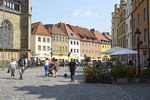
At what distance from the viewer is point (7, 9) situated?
117 ft

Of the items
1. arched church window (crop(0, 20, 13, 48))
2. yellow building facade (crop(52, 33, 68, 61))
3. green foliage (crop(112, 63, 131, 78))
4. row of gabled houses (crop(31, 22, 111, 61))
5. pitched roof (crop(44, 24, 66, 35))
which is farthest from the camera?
yellow building facade (crop(52, 33, 68, 61))

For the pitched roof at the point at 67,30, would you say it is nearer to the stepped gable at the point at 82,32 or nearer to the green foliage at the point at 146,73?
the stepped gable at the point at 82,32

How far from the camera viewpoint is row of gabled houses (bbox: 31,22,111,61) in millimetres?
64062

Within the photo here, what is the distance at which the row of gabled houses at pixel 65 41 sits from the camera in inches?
2522

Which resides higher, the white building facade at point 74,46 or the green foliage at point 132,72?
the white building facade at point 74,46

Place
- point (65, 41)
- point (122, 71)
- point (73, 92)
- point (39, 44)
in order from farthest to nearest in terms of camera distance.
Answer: point (65, 41) → point (39, 44) → point (122, 71) → point (73, 92)

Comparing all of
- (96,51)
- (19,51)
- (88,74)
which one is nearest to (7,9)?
(19,51)

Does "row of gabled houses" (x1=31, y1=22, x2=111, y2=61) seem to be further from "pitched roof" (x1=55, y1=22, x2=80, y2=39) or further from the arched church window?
the arched church window

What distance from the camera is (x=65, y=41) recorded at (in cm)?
7381

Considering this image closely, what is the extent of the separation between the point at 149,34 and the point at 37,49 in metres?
43.6

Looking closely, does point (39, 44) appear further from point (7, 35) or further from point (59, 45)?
point (7, 35)

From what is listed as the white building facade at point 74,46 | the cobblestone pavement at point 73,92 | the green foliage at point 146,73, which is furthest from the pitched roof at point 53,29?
the cobblestone pavement at point 73,92

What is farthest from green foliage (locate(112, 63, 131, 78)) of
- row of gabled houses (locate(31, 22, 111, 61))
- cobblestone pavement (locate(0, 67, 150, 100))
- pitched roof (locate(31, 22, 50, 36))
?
pitched roof (locate(31, 22, 50, 36))

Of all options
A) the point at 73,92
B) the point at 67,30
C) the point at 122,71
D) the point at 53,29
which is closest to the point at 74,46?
the point at 67,30
